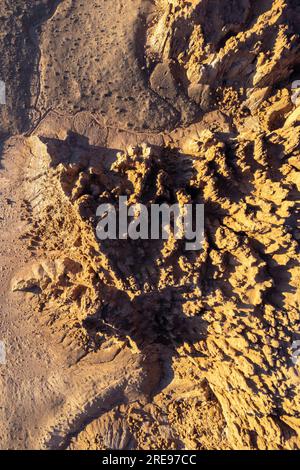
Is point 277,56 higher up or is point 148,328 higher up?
point 277,56

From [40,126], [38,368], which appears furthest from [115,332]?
[40,126]

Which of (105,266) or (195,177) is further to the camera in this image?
(195,177)

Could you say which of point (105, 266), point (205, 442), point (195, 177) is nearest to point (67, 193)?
point (105, 266)

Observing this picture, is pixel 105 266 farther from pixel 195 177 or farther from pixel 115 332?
pixel 195 177

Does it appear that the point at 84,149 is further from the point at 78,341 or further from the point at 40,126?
the point at 78,341

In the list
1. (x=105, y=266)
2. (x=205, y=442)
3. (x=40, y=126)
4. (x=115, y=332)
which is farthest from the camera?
(x=40, y=126)

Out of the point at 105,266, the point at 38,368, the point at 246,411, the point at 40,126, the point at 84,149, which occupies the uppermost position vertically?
the point at 40,126

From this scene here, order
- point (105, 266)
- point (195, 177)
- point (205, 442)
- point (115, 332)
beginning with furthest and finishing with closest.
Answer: point (205, 442), point (115, 332), point (195, 177), point (105, 266)
